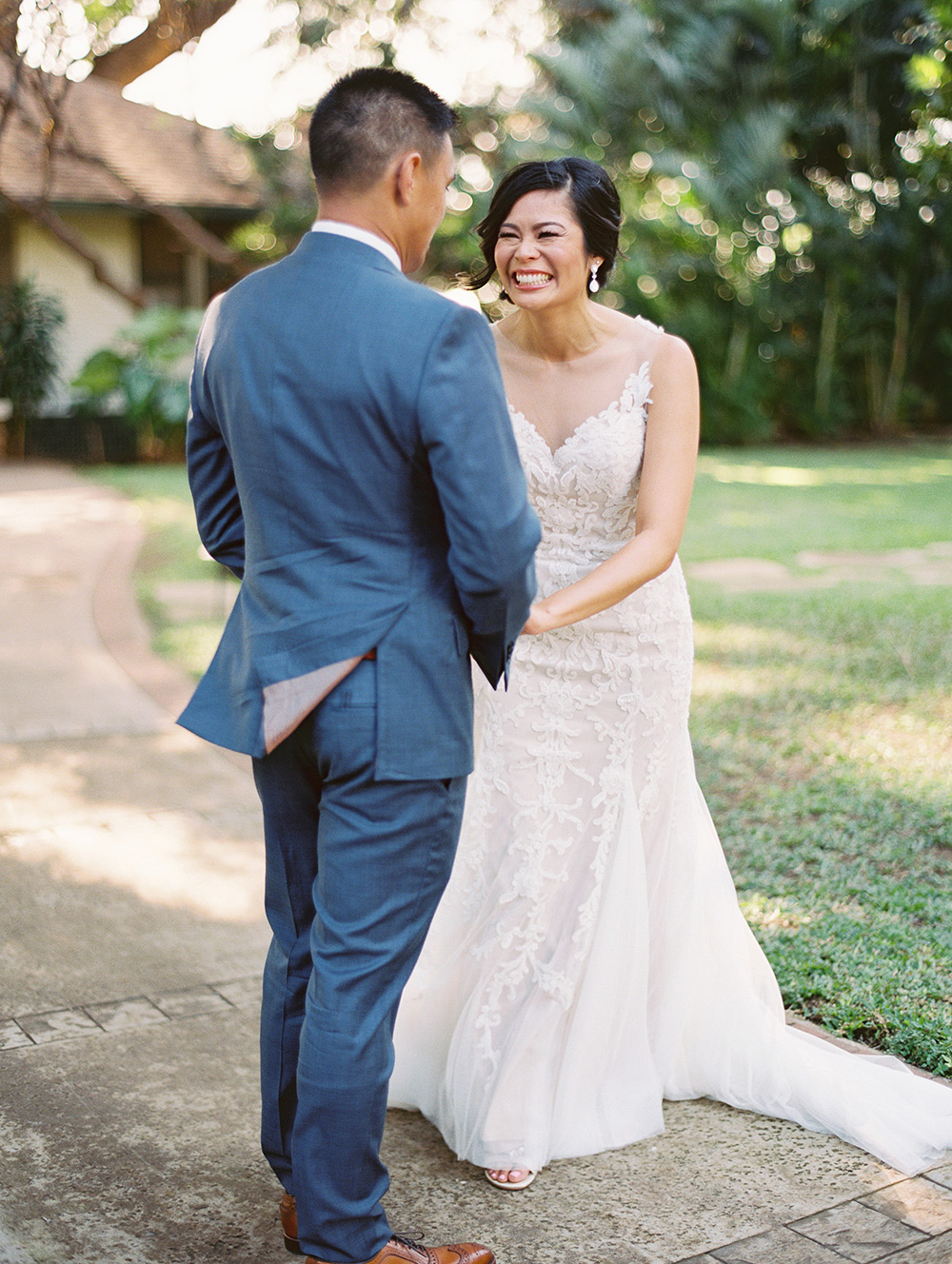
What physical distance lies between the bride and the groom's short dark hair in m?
0.81

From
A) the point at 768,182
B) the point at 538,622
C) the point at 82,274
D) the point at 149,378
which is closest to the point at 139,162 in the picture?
the point at 82,274

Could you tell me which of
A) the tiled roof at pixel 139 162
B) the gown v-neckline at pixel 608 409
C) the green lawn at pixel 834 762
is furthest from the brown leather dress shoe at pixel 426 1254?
the tiled roof at pixel 139 162

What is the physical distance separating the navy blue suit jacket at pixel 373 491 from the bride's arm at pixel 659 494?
21.8 inches

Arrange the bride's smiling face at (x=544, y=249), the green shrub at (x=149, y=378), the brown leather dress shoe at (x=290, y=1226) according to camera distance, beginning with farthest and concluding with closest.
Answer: the green shrub at (x=149, y=378) < the bride's smiling face at (x=544, y=249) < the brown leather dress shoe at (x=290, y=1226)

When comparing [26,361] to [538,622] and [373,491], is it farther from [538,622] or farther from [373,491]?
[373,491]

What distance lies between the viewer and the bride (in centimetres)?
A: 282

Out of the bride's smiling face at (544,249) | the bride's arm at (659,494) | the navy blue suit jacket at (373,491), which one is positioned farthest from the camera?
the bride's smiling face at (544,249)

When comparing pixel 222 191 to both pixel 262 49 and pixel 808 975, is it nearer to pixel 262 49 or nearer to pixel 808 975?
pixel 262 49

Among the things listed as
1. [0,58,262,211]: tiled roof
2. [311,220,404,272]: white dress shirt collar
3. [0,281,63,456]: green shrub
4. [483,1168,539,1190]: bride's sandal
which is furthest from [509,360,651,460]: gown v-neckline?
Answer: [0,58,262,211]: tiled roof

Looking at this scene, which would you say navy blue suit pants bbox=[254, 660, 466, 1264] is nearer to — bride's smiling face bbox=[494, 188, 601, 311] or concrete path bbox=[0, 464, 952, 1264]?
concrete path bbox=[0, 464, 952, 1264]

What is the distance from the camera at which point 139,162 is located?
2134cm

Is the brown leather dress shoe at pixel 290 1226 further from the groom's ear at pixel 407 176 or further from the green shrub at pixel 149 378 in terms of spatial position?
the green shrub at pixel 149 378

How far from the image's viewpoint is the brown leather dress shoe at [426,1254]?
7.30ft

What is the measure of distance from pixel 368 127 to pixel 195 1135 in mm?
2142
